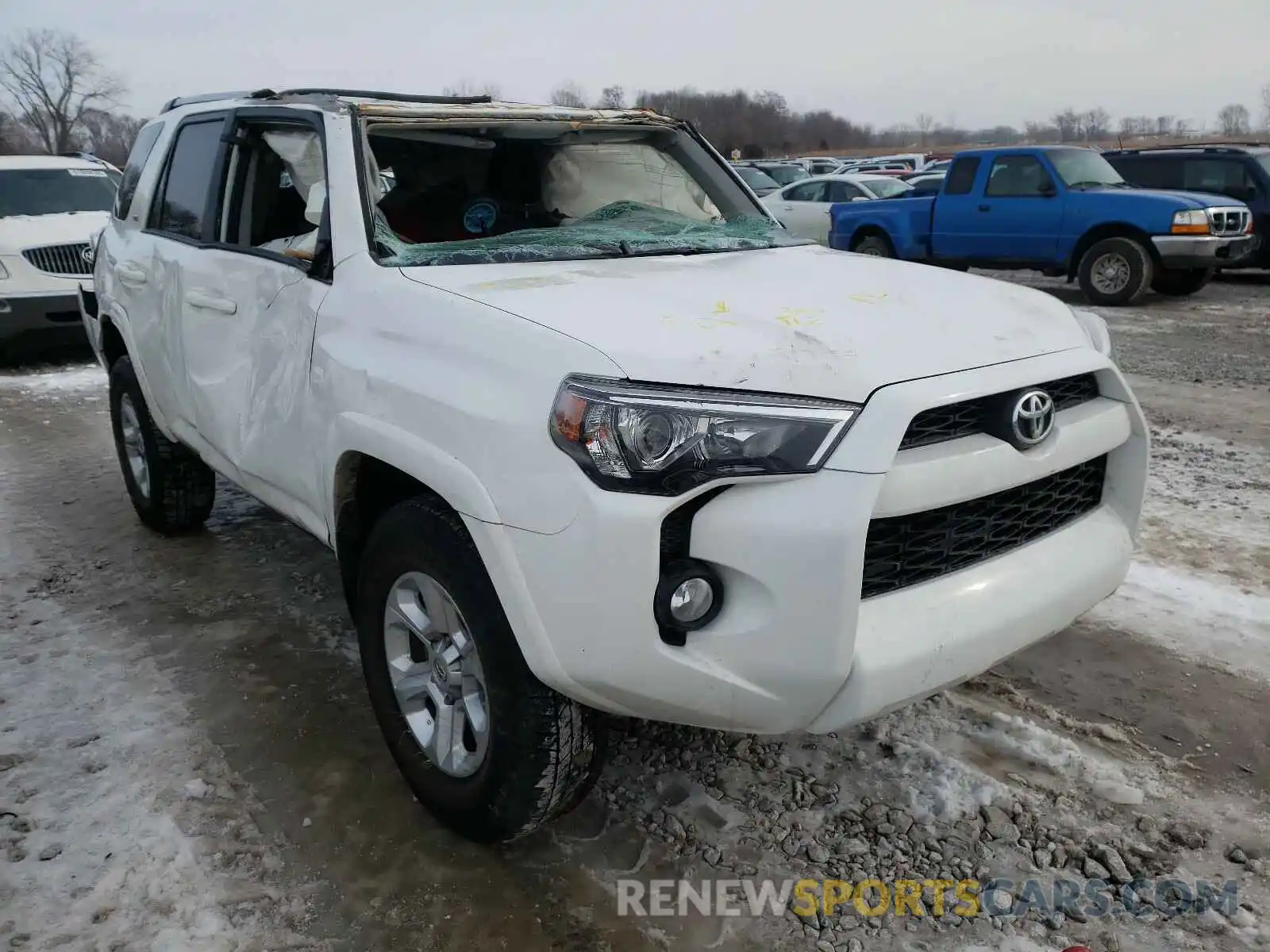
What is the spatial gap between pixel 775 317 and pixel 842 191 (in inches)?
558

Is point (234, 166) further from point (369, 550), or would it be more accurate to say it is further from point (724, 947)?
point (724, 947)

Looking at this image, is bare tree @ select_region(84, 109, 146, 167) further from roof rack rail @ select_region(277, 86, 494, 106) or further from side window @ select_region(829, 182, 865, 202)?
roof rack rail @ select_region(277, 86, 494, 106)

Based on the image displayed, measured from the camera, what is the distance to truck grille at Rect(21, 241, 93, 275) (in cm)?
891

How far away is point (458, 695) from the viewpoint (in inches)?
95.3

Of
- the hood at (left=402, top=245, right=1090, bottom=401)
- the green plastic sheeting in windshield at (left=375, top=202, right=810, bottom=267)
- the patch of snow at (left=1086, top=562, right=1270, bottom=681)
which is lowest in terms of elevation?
the patch of snow at (left=1086, top=562, right=1270, bottom=681)

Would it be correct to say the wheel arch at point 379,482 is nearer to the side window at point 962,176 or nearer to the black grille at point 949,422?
the black grille at point 949,422

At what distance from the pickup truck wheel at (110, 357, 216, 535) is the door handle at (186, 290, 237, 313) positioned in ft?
3.16

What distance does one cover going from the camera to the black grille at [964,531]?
2.07 meters

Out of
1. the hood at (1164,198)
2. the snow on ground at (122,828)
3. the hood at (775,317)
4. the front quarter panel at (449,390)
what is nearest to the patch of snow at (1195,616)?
the hood at (775,317)

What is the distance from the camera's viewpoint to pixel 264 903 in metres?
2.32

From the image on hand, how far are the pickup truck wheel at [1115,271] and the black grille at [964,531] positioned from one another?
31.4ft

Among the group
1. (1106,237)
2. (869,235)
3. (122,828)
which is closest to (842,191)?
(869,235)

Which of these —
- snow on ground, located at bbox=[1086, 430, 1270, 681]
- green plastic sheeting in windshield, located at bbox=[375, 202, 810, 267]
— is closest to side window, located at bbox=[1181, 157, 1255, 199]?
snow on ground, located at bbox=[1086, 430, 1270, 681]

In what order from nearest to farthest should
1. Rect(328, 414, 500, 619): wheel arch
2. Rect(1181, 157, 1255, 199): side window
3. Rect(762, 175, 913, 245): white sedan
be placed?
1. Rect(328, 414, 500, 619): wheel arch
2. Rect(1181, 157, 1255, 199): side window
3. Rect(762, 175, 913, 245): white sedan
